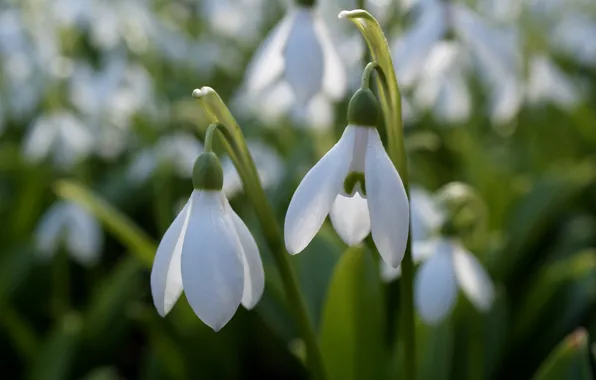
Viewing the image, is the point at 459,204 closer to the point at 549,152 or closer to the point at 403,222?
the point at 403,222

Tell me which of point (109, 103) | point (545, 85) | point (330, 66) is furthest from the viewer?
point (109, 103)

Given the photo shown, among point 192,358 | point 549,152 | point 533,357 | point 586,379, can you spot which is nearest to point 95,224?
point 192,358

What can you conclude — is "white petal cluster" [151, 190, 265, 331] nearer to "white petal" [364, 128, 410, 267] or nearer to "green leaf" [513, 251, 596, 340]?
"white petal" [364, 128, 410, 267]

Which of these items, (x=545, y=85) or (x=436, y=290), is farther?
(x=545, y=85)

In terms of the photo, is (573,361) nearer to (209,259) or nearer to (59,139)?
(209,259)

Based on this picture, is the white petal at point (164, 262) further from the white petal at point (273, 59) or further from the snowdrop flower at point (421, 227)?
the snowdrop flower at point (421, 227)

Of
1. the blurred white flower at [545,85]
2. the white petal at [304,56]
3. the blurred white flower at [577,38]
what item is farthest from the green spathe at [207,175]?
the blurred white flower at [577,38]

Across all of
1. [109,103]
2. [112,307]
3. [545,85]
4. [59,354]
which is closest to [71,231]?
[112,307]
